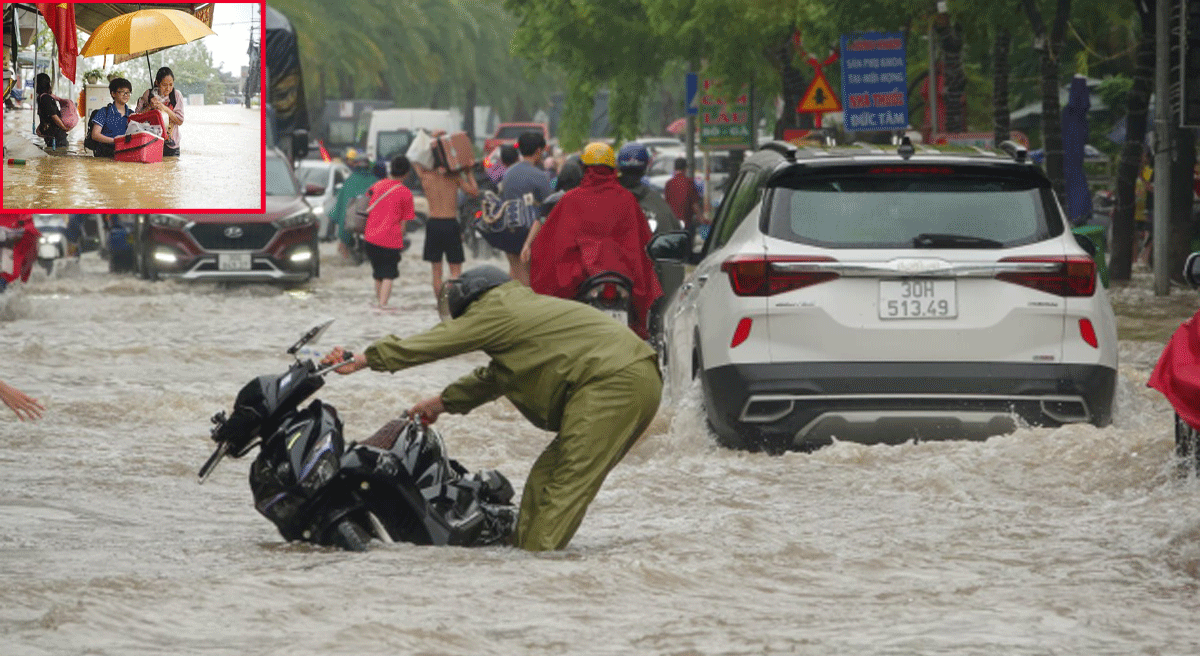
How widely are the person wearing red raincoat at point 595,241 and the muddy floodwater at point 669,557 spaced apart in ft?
2.93

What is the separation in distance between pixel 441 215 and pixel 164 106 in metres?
14.2

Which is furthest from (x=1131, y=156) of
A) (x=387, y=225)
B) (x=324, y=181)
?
(x=324, y=181)

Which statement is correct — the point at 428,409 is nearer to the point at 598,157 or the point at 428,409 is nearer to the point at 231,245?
the point at 598,157

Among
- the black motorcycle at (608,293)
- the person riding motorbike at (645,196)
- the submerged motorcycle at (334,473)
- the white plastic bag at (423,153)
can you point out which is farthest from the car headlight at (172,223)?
the submerged motorcycle at (334,473)

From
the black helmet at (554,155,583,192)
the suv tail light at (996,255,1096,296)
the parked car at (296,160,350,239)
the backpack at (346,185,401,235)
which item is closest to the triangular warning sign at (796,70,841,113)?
the backpack at (346,185,401,235)

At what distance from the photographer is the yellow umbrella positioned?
941 centimetres

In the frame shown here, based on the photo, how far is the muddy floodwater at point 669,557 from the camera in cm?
737

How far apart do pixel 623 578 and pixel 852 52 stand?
20.2 meters

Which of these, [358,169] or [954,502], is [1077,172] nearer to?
[358,169]

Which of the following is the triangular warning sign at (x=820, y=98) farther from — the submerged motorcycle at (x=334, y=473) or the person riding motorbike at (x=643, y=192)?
the submerged motorcycle at (x=334, y=473)

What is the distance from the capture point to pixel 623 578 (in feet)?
27.5

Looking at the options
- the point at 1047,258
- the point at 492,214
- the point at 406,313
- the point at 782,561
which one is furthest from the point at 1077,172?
the point at 782,561

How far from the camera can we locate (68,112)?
31.0 ft

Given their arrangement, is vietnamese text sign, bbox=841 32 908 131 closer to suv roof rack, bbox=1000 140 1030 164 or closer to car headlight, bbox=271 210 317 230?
car headlight, bbox=271 210 317 230
